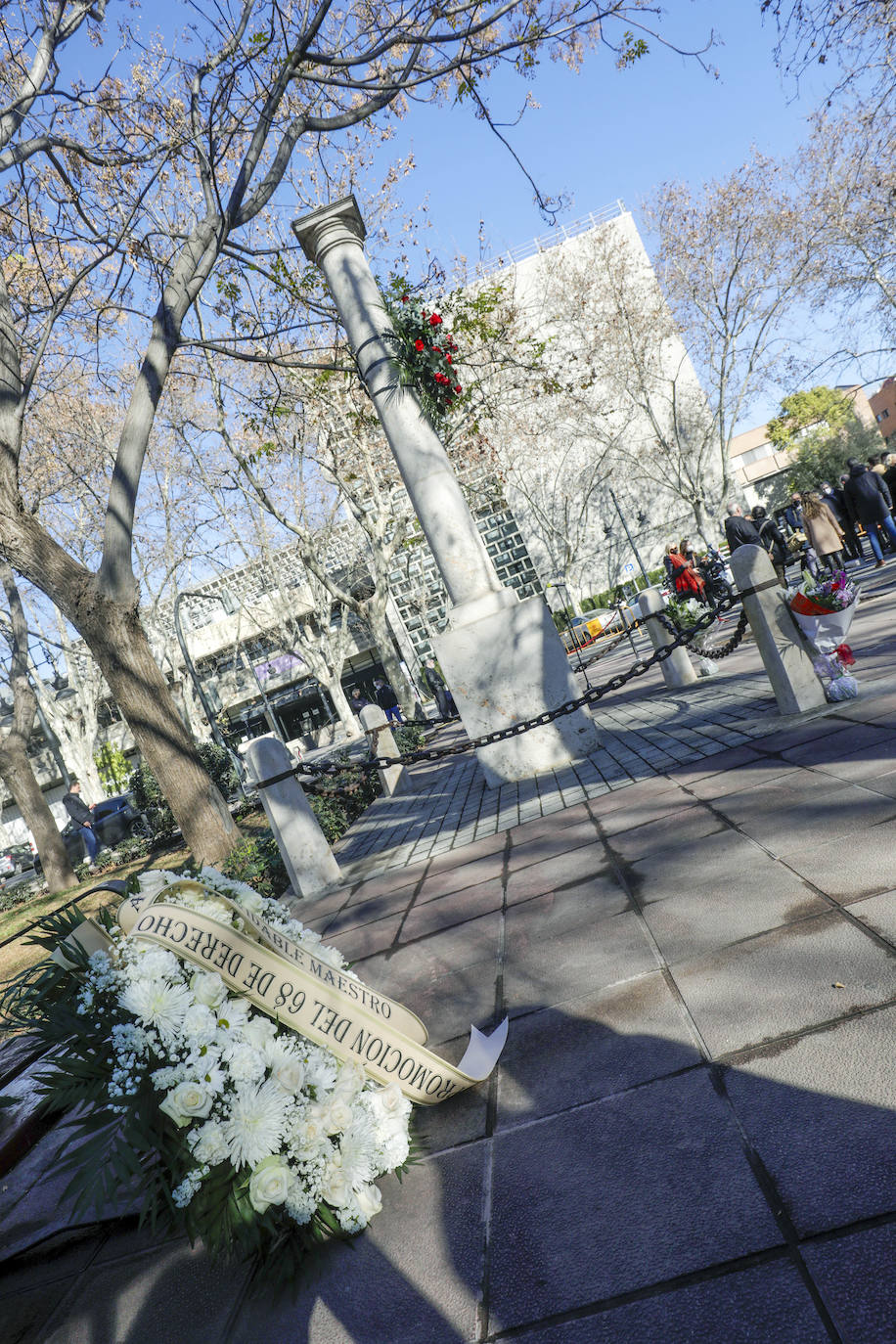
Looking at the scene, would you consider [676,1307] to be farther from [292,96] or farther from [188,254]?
[292,96]

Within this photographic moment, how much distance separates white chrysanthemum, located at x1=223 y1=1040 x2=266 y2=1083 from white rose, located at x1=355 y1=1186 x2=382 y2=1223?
0.40 meters

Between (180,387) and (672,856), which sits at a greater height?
(180,387)

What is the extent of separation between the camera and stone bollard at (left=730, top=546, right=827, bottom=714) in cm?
564

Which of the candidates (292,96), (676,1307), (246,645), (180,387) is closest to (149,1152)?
(676,1307)

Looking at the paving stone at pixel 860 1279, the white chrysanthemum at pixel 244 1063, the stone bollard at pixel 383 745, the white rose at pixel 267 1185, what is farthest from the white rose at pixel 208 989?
the stone bollard at pixel 383 745

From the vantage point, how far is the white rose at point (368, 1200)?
6.72 feet

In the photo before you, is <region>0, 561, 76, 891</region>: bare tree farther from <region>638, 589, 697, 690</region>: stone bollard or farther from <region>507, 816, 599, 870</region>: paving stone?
<region>507, 816, 599, 870</region>: paving stone

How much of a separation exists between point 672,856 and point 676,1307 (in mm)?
2471

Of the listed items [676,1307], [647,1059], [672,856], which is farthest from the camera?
[672,856]

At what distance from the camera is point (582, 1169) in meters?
2.00

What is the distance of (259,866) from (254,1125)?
533cm

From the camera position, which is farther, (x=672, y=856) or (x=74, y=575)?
(x=74, y=575)

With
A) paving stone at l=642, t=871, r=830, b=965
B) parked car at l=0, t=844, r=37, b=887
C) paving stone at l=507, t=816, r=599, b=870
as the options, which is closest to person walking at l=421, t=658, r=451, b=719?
paving stone at l=507, t=816, r=599, b=870

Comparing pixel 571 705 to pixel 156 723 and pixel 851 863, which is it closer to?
pixel 851 863
